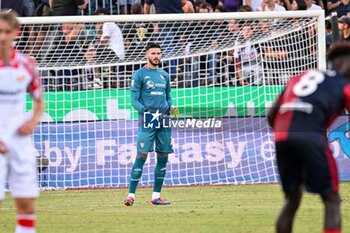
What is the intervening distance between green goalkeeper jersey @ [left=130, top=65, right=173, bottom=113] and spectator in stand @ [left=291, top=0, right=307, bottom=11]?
7.55 meters

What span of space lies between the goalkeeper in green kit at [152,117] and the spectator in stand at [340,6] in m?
8.51

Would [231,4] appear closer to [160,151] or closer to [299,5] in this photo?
[299,5]

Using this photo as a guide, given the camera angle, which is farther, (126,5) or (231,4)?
(231,4)

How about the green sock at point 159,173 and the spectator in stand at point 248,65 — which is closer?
the green sock at point 159,173

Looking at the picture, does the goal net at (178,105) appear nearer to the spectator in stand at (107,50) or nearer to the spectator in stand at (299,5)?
the spectator in stand at (107,50)

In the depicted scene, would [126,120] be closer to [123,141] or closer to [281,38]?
[123,141]

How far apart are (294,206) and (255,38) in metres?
9.86

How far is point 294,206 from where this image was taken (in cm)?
952

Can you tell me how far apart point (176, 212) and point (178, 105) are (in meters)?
5.84

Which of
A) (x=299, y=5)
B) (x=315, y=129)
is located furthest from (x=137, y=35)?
(x=315, y=129)

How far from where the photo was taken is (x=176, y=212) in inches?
569

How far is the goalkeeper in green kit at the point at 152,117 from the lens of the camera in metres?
15.8

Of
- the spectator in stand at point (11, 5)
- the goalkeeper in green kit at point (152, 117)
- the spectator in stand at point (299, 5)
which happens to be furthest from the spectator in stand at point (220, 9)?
the goalkeeper in green kit at point (152, 117)

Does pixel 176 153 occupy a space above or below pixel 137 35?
below
